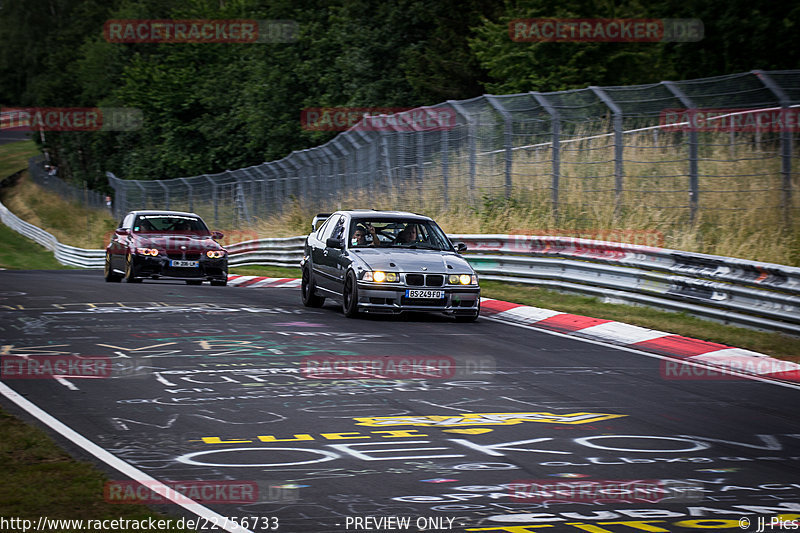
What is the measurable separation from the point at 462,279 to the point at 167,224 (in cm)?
981

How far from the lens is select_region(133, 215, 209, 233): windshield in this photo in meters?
21.1

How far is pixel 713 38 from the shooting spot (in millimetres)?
44688

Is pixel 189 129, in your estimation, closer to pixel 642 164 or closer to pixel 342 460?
pixel 642 164

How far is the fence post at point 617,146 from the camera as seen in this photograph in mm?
16641

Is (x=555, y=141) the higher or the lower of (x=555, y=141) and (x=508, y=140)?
the lower

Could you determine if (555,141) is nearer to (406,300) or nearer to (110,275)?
(406,300)

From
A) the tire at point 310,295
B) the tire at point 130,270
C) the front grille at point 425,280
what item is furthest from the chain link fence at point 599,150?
the tire at point 130,270

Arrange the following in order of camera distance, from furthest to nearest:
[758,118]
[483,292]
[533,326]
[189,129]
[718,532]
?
[189,129], [483,292], [758,118], [533,326], [718,532]

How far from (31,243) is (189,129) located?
49.4ft

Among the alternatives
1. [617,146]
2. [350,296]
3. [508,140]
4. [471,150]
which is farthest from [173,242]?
[617,146]

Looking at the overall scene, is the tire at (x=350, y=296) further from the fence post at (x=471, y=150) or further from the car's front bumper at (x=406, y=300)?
the fence post at (x=471, y=150)

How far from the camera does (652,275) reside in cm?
1426

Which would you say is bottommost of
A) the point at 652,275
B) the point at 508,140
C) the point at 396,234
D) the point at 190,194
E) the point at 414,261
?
the point at 652,275

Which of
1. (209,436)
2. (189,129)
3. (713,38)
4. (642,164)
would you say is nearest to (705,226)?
(642,164)
